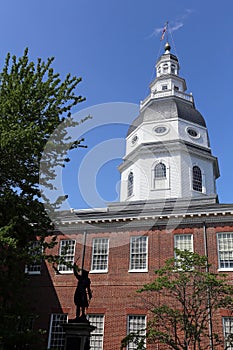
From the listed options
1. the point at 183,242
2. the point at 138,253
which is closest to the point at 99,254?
the point at 138,253

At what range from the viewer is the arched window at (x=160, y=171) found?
26047 mm

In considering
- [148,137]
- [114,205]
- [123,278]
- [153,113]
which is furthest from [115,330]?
[153,113]

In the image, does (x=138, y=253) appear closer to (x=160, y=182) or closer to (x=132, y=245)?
(x=132, y=245)

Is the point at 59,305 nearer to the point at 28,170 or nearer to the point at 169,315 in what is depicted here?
the point at 169,315

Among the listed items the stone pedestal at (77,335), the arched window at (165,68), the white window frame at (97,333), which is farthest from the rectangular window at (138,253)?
the arched window at (165,68)

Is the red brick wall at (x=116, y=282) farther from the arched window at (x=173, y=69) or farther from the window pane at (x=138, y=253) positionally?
the arched window at (x=173, y=69)

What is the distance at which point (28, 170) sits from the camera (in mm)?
11969

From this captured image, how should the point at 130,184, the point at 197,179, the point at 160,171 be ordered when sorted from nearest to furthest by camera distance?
the point at 160,171
the point at 197,179
the point at 130,184

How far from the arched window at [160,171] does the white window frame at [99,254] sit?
23.4 ft

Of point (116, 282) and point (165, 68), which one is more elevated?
point (165, 68)

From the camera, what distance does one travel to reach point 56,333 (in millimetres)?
19125

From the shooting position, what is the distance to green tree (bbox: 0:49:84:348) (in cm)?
1085

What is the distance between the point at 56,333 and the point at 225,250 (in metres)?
9.76

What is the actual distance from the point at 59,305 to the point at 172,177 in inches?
449
